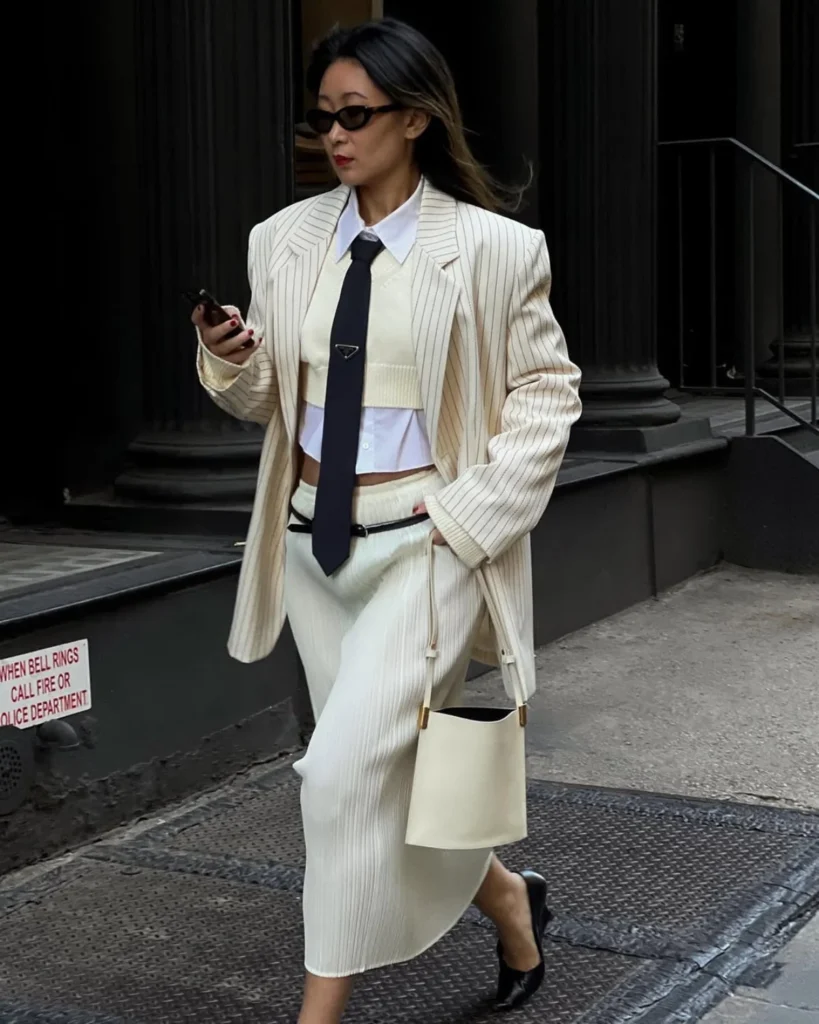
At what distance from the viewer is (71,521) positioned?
572 cm

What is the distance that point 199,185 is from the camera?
528 cm

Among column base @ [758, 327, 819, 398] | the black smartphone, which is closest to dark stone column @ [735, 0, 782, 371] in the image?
column base @ [758, 327, 819, 398]

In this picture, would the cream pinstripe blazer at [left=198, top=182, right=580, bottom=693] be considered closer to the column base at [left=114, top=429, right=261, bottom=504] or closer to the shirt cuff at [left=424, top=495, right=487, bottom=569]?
the shirt cuff at [left=424, top=495, right=487, bottom=569]

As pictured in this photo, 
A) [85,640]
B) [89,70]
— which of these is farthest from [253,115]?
[85,640]

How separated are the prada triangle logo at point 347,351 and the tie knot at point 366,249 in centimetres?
17

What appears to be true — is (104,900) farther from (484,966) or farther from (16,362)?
(16,362)

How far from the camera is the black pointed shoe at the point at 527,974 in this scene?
3.42 m

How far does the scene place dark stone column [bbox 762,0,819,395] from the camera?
396 inches

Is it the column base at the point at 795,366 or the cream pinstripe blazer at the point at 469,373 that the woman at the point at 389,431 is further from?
the column base at the point at 795,366

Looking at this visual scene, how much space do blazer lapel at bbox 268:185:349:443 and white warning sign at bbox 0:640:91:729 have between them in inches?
54.1

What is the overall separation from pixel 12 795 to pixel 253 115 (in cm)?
228

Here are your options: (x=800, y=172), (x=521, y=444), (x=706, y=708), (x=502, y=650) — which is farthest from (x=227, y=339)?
(x=800, y=172)

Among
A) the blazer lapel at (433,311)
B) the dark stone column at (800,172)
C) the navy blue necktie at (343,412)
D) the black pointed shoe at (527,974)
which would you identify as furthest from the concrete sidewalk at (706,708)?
the dark stone column at (800,172)

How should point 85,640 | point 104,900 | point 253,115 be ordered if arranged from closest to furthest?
point 104,900 < point 85,640 < point 253,115
